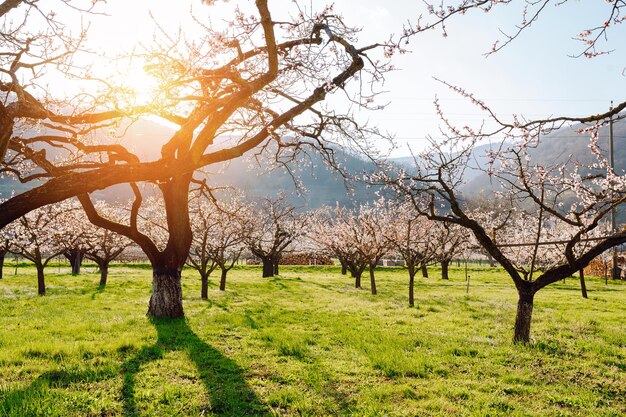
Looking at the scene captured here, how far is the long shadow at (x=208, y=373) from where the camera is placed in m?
5.80

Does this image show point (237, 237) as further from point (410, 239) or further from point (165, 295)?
point (165, 295)

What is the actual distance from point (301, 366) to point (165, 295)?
6.47m

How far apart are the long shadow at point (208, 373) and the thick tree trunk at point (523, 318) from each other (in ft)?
23.2

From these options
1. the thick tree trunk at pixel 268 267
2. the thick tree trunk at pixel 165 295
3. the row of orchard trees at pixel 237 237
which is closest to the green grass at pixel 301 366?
the thick tree trunk at pixel 165 295

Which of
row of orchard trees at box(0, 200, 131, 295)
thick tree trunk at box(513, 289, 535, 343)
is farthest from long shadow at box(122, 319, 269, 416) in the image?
row of orchard trees at box(0, 200, 131, 295)

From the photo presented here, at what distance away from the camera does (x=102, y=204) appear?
3747cm

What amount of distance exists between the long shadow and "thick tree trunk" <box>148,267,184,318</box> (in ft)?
4.88

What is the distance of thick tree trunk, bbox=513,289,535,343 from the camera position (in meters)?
9.94

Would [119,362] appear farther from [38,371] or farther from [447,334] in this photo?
[447,334]

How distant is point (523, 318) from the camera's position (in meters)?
10.2

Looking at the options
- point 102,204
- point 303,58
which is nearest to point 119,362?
point 303,58

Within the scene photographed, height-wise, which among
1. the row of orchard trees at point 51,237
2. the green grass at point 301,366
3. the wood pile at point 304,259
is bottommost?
the wood pile at point 304,259

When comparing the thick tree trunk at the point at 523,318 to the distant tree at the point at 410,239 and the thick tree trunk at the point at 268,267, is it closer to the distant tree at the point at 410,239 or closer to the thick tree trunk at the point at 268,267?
the distant tree at the point at 410,239

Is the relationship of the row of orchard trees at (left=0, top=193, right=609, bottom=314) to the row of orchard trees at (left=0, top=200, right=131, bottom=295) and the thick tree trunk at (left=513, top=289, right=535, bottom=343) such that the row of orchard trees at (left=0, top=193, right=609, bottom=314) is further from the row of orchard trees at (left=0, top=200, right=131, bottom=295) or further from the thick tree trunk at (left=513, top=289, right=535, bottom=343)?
the thick tree trunk at (left=513, top=289, right=535, bottom=343)
